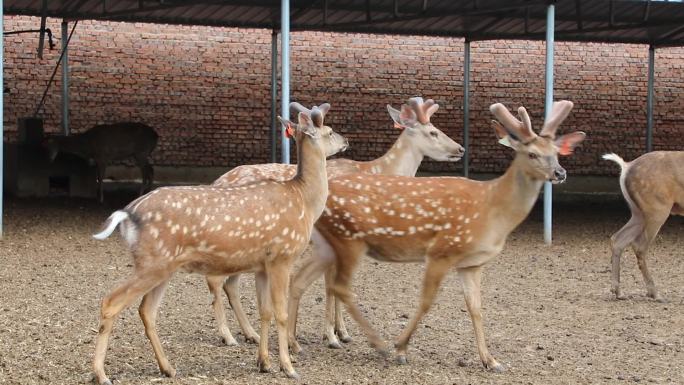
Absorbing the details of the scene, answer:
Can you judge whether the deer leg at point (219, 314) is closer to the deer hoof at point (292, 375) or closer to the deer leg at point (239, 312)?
the deer leg at point (239, 312)

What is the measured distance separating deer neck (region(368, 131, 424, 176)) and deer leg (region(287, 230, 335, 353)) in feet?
7.75

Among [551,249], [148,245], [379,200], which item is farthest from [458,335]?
[551,249]

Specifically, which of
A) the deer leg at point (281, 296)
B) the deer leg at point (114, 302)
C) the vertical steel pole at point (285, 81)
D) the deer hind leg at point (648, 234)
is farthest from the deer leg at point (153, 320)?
the vertical steel pole at point (285, 81)

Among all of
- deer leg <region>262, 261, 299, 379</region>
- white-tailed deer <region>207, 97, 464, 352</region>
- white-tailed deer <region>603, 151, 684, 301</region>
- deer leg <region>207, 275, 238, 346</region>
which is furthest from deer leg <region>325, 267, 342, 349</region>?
white-tailed deer <region>603, 151, 684, 301</region>

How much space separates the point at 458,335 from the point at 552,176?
153 centimetres

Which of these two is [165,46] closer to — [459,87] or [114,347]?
[459,87]

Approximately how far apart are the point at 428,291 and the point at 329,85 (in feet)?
46.0

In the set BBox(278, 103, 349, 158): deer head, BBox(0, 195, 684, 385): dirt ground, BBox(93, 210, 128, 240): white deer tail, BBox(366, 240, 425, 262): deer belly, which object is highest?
BBox(278, 103, 349, 158): deer head

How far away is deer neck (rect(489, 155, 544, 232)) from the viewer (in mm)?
6918

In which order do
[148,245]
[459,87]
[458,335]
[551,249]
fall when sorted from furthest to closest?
[459,87], [551,249], [458,335], [148,245]

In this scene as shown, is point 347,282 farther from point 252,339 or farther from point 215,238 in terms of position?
point 215,238

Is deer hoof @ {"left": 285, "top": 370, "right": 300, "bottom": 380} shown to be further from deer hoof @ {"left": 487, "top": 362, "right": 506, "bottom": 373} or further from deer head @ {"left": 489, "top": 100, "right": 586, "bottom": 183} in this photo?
deer head @ {"left": 489, "top": 100, "right": 586, "bottom": 183}

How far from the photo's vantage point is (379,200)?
7.02 m

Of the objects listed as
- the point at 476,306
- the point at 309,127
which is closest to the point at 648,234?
the point at 476,306
